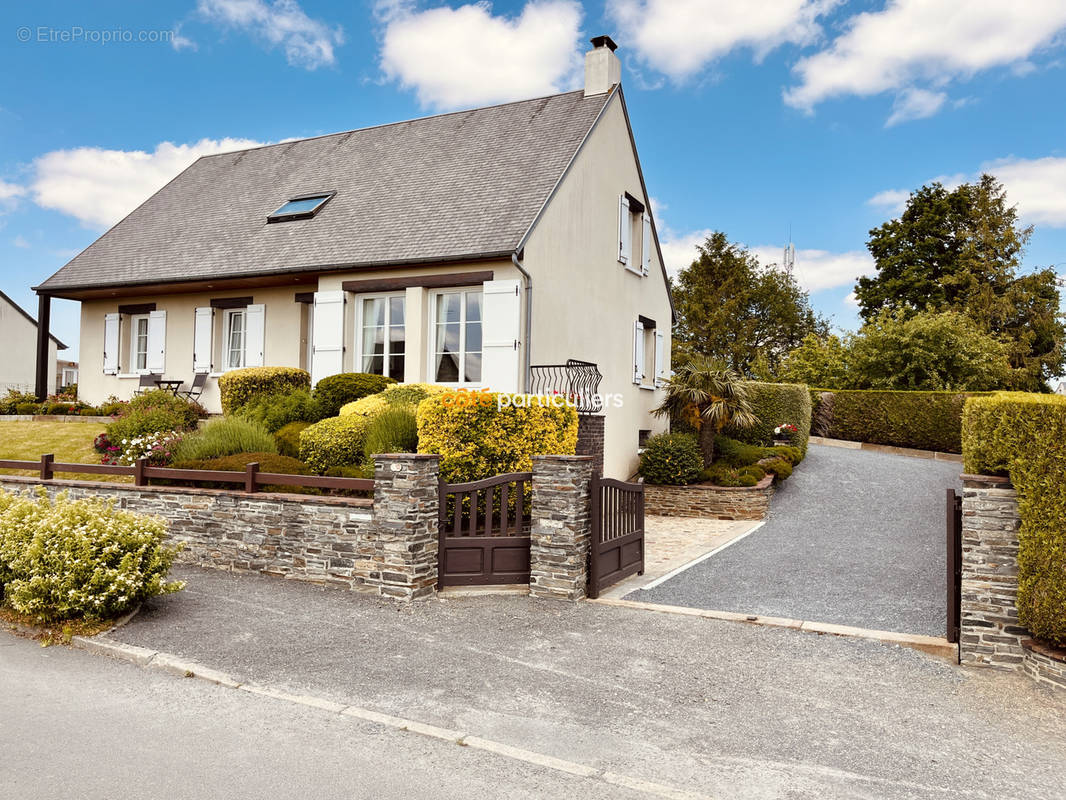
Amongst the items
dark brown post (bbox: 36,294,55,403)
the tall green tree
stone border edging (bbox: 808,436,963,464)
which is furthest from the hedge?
dark brown post (bbox: 36,294,55,403)

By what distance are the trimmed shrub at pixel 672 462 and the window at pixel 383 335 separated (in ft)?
17.5

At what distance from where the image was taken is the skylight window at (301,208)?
17.3 m

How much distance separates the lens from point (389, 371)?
14969 millimetres

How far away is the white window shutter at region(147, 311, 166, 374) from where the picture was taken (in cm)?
1788

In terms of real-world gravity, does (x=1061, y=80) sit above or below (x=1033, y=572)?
above

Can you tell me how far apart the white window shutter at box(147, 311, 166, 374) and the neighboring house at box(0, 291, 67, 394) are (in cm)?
2196

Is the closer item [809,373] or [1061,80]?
[1061,80]

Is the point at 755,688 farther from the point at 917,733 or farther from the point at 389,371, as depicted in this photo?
the point at 389,371

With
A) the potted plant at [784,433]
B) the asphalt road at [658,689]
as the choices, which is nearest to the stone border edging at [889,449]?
the potted plant at [784,433]

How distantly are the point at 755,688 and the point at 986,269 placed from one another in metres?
31.3

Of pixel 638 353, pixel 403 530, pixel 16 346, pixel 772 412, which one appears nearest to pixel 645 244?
pixel 638 353

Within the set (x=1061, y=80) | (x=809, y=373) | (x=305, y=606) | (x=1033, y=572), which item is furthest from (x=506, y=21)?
(x=809, y=373)

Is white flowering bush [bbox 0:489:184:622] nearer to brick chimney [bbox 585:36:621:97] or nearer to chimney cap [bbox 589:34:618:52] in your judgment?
brick chimney [bbox 585:36:621:97]

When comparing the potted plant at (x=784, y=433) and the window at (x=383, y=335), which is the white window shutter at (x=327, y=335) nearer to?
the window at (x=383, y=335)
